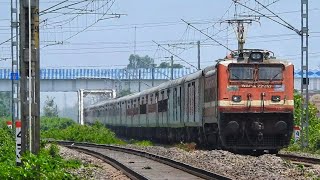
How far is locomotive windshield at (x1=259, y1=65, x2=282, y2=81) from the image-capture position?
26625mm

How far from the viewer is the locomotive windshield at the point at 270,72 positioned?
1048 inches

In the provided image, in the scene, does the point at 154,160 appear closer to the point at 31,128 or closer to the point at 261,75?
the point at 261,75

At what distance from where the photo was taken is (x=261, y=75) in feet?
87.4

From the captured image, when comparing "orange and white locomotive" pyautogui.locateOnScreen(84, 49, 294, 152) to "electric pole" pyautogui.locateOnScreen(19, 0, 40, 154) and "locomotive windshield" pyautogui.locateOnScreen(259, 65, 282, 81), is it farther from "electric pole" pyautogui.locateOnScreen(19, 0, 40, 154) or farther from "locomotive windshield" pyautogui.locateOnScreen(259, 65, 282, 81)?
"electric pole" pyautogui.locateOnScreen(19, 0, 40, 154)

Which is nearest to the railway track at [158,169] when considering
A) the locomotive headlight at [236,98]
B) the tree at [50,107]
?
the locomotive headlight at [236,98]

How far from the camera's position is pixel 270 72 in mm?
26688

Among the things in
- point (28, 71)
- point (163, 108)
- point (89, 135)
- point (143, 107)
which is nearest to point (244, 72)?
point (28, 71)

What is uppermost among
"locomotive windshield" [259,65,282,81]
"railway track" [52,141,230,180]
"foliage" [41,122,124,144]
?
"locomotive windshield" [259,65,282,81]

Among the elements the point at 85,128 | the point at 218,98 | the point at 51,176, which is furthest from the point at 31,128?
the point at 85,128

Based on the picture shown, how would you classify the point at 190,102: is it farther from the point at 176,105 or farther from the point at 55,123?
the point at 55,123

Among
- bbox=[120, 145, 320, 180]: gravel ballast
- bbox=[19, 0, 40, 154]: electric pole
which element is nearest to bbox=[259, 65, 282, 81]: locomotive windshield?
bbox=[120, 145, 320, 180]: gravel ballast

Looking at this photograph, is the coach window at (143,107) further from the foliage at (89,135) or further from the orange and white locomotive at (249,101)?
the orange and white locomotive at (249,101)

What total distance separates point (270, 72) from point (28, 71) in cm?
1221

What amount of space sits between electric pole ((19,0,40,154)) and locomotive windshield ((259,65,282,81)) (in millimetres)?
11644
